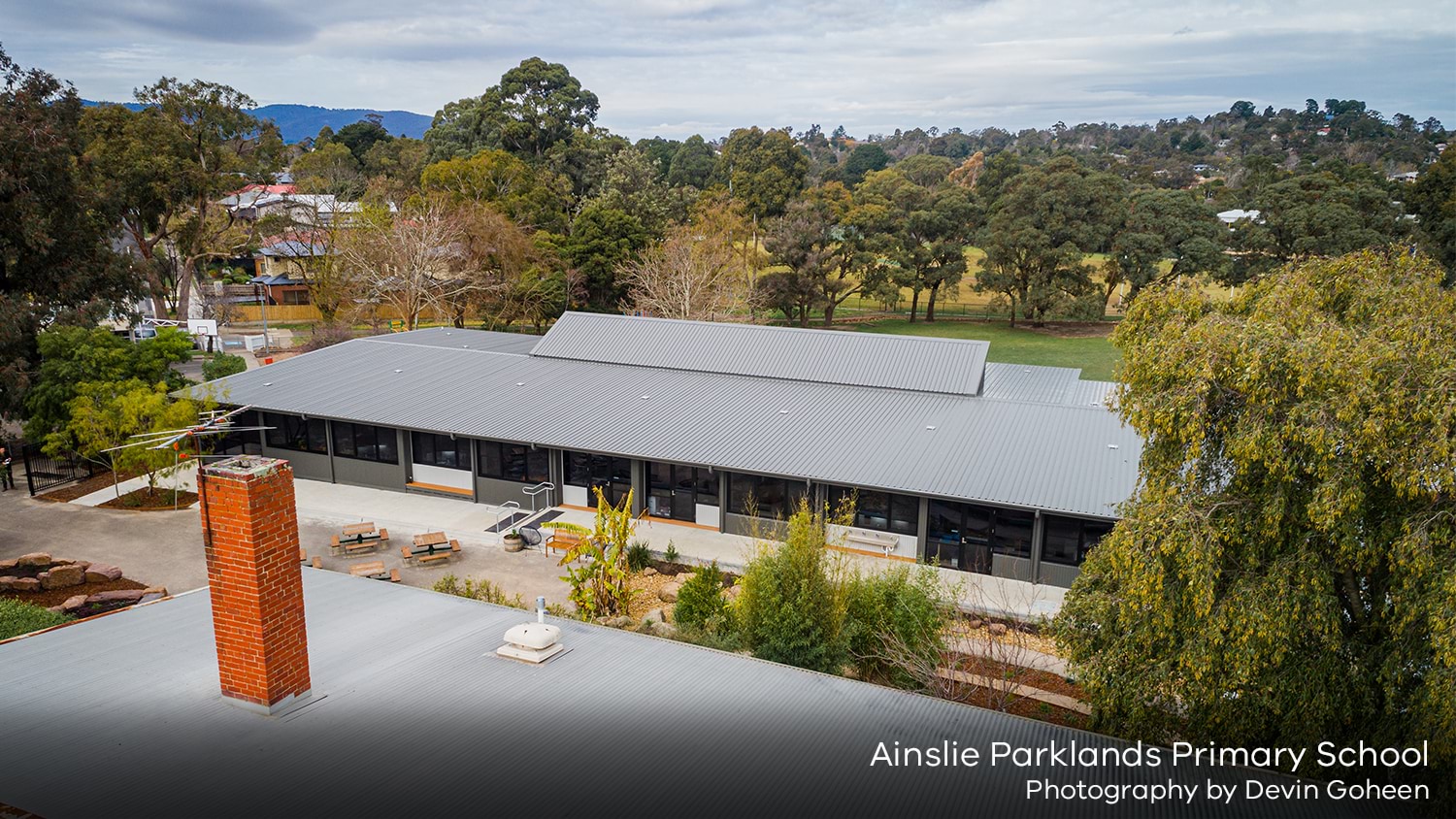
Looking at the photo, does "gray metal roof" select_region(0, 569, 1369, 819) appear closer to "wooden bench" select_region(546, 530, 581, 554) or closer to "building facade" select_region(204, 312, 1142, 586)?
"building facade" select_region(204, 312, 1142, 586)

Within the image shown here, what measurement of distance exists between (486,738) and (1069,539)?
1448 cm

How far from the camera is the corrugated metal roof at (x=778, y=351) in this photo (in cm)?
2536

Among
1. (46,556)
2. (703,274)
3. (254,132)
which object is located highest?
(254,132)

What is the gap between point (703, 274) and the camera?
4488cm

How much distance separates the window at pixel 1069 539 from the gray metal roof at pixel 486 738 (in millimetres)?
9876

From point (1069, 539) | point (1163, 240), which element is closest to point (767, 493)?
point (1069, 539)

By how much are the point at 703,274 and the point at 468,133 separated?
36801 mm

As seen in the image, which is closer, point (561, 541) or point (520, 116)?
point (561, 541)

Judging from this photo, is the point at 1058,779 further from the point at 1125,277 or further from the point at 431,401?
the point at 1125,277

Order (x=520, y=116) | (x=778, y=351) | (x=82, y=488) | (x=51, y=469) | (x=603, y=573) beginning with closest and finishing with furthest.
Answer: (x=603, y=573)
(x=82, y=488)
(x=51, y=469)
(x=778, y=351)
(x=520, y=116)

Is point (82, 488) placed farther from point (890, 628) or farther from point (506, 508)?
point (890, 628)

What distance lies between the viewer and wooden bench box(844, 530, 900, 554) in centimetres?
2050

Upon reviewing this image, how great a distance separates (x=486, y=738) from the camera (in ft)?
28.7

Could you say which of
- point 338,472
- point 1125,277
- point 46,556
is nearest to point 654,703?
point 46,556
